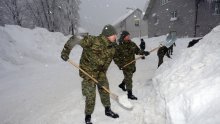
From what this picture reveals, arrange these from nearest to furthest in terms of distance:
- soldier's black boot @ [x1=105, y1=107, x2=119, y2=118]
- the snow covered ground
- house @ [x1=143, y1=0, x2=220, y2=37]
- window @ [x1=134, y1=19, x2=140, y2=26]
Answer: the snow covered ground < soldier's black boot @ [x1=105, y1=107, x2=119, y2=118] < house @ [x1=143, y1=0, x2=220, y2=37] < window @ [x1=134, y1=19, x2=140, y2=26]

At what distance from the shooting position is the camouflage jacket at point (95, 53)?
4.94m

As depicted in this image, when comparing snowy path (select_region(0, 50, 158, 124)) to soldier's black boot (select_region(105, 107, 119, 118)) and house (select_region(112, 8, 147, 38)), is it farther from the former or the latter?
house (select_region(112, 8, 147, 38))

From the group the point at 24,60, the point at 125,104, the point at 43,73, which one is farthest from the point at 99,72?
the point at 24,60

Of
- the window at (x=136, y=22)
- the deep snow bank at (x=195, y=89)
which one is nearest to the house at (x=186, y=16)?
the window at (x=136, y=22)

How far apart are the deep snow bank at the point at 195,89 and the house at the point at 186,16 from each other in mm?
19900

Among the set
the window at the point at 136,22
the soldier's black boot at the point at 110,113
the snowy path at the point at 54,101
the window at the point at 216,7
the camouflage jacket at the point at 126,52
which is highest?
the window at the point at 216,7

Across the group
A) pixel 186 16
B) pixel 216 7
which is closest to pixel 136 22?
pixel 186 16

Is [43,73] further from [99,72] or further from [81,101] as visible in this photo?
[99,72]

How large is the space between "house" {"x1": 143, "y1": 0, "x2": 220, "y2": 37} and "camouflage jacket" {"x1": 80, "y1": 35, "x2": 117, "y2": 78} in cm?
2124

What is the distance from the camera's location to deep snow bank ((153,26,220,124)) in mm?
3304

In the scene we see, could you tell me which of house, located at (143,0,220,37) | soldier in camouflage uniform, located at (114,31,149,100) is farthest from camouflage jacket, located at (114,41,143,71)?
house, located at (143,0,220,37)

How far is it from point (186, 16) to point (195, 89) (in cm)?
2382

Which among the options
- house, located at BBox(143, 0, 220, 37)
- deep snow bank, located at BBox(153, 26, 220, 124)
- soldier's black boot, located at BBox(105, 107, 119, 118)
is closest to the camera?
deep snow bank, located at BBox(153, 26, 220, 124)

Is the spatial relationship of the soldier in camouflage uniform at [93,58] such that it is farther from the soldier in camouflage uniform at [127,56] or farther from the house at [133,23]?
the house at [133,23]
